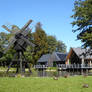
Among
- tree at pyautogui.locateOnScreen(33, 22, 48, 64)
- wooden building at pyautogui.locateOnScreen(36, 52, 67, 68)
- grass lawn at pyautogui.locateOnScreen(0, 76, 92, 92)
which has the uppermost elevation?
tree at pyautogui.locateOnScreen(33, 22, 48, 64)

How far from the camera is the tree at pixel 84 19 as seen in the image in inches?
1248

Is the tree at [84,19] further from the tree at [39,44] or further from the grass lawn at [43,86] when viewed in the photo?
the tree at [39,44]

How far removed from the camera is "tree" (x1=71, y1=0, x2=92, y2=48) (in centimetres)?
3169

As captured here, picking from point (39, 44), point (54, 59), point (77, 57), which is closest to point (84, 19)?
point (77, 57)

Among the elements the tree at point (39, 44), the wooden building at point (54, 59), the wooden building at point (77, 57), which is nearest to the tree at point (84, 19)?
the wooden building at point (77, 57)

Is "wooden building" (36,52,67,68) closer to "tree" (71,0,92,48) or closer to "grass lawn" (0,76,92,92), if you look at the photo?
"tree" (71,0,92,48)

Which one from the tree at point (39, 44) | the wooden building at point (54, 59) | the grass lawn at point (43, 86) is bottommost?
the grass lawn at point (43, 86)

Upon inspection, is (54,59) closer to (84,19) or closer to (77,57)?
(77,57)

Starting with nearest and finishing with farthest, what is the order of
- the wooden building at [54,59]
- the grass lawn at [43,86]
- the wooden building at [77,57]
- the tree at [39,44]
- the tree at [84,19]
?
1. the grass lawn at [43,86]
2. the tree at [84,19]
3. the wooden building at [77,57]
4. the wooden building at [54,59]
5. the tree at [39,44]

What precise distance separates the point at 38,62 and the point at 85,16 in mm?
36572

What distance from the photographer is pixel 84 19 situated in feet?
107

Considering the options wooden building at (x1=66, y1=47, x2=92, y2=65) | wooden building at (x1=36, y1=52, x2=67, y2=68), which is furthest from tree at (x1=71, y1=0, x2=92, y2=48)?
wooden building at (x1=36, y1=52, x2=67, y2=68)

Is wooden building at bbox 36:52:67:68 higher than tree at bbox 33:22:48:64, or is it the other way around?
tree at bbox 33:22:48:64

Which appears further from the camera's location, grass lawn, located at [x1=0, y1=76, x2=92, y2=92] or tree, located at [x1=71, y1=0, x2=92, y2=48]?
tree, located at [x1=71, y1=0, x2=92, y2=48]
